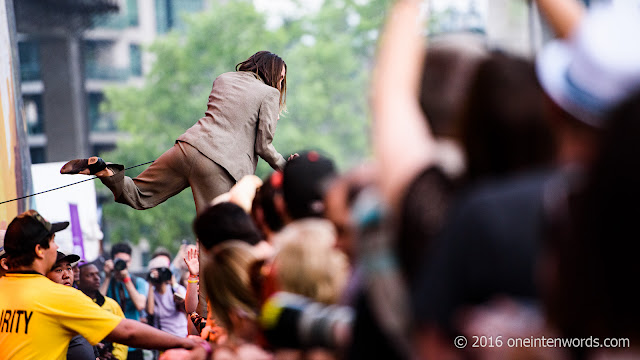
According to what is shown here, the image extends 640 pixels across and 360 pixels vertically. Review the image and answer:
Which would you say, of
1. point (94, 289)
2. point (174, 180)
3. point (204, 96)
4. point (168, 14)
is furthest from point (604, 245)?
point (168, 14)

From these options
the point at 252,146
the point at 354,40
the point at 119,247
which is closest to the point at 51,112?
the point at 354,40

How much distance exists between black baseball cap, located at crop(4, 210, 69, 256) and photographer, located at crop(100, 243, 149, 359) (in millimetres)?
4384

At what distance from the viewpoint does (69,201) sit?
8688mm

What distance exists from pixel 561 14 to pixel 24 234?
2.87 m

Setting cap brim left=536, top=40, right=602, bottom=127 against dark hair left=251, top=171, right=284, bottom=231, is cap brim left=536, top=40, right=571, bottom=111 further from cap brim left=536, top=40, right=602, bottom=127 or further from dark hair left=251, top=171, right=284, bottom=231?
dark hair left=251, top=171, right=284, bottom=231

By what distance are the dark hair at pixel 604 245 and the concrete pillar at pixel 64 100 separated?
27.9m

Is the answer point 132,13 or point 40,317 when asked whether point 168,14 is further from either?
point 40,317

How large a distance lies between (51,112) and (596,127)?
28.9 metres

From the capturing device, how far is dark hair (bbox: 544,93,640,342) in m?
1.11

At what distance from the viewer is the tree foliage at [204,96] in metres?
30.4

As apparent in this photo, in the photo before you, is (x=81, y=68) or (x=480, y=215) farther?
(x=81, y=68)

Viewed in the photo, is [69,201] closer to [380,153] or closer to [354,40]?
[380,153]

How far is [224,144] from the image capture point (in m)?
4.58

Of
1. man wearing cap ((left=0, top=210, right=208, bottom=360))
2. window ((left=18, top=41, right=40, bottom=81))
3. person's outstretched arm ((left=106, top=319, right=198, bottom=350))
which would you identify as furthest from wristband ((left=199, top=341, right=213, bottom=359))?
window ((left=18, top=41, right=40, bottom=81))
